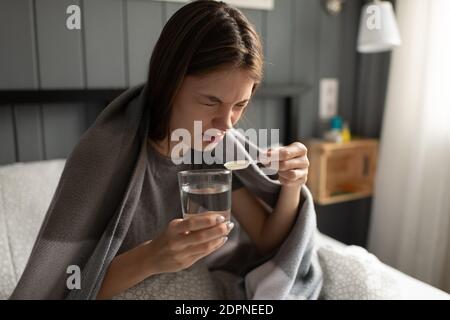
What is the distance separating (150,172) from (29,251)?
466mm

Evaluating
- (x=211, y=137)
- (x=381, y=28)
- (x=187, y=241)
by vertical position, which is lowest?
(x=187, y=241)

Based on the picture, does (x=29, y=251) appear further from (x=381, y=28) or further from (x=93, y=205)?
(x=381, y=28)

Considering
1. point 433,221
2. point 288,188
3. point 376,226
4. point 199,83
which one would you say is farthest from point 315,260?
point 376,226

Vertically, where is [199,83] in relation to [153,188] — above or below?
above

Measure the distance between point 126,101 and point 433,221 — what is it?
1.26 m

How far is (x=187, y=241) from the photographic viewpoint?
0.60 m

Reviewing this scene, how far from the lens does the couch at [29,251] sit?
0.94 meters

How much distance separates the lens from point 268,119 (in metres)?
1.66

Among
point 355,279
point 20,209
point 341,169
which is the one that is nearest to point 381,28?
point 341,169

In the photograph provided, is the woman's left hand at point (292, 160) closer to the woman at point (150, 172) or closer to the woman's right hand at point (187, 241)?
the woman at point (150, 172)

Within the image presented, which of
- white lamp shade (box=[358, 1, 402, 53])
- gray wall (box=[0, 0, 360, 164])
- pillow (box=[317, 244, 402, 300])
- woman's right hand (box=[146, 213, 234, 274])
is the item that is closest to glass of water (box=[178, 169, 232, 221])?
woman's right hand (box=[146, 213, 234, 274])
